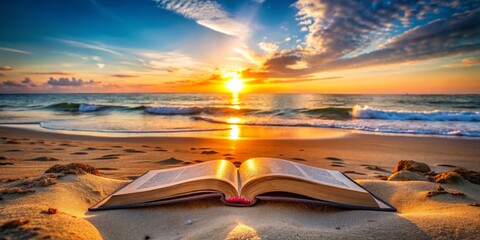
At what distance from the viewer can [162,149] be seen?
6668 millimetres

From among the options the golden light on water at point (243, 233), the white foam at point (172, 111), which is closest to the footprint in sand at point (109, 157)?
the golden light on water at point (243, 233)

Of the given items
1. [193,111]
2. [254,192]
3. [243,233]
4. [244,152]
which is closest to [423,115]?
[244,152]

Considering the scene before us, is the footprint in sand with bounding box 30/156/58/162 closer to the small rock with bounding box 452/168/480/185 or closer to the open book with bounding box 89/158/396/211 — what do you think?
the open book with bounding box 89/158/396/211

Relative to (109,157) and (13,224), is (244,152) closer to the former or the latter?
(109,157)

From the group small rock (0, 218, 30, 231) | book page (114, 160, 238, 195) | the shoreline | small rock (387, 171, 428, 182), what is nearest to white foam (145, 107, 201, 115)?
the shoreline

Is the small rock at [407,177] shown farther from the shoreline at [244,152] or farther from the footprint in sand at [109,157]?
the footprint in sand at [109,157]

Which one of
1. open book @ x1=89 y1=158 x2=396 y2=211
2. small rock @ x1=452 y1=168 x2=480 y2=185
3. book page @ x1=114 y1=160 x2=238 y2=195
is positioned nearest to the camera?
open book @ x1=89 y1=158 x2=396 y2=211

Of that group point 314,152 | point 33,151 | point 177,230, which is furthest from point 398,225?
point 33,151

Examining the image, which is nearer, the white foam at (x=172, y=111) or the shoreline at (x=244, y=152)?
the shoreline at (x=244, y=152)

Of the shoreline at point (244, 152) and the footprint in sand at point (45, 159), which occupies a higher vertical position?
the footprint in sand at point (45, 159)

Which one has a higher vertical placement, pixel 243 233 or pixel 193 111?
pixel 243 233

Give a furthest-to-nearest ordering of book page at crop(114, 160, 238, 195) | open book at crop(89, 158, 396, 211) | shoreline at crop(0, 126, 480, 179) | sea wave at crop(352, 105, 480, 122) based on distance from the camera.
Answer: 1. sea wave at crop(352, 105, 480, 122)
2. shoreline at crop(0, 126, 480, 179)
3. book page at crop(114, 160, 238, 195)
4. open book at crop(89, 158, 396, 211)

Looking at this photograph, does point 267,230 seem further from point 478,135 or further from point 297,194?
point 478,135

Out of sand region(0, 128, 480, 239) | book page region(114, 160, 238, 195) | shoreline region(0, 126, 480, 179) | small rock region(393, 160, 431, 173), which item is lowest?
shoreline region(0, 126, 480, 179)
